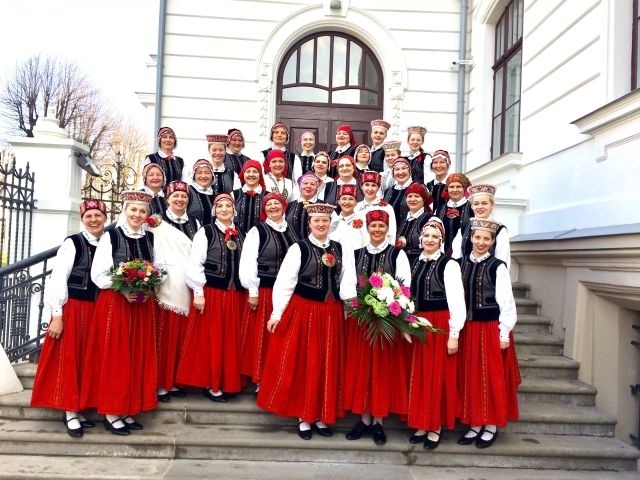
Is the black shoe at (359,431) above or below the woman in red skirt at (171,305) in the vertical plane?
below

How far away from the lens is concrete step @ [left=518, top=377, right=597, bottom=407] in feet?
16.5

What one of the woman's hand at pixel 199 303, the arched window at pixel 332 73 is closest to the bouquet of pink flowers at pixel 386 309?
the woman's hand at pixel 199 303

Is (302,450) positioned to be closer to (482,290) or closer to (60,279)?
(482,290)

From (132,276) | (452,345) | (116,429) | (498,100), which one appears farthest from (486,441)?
(498,100)

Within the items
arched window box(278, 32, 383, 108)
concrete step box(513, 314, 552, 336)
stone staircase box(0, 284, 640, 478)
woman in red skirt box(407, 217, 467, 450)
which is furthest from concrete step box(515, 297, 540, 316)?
arched window box(278, 32, 383, 108)

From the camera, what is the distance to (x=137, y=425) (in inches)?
178

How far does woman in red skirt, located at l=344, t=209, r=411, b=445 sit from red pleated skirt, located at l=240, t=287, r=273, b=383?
81cm

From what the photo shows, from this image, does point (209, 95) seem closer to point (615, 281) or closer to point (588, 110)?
point (588, 110)

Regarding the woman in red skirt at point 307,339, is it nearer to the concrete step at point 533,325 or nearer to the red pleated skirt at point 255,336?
the red pleated skirt at point 255,336

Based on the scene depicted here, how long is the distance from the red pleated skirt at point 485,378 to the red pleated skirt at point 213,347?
78.0 inches

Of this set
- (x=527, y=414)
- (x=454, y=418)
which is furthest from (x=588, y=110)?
(x=454, y=418)

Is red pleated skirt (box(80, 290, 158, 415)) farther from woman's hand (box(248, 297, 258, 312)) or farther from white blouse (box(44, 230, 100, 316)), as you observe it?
woman's hand (box(248, 297, 258, 312))

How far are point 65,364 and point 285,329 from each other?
178 centimetres

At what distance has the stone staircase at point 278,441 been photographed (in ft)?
14.3
